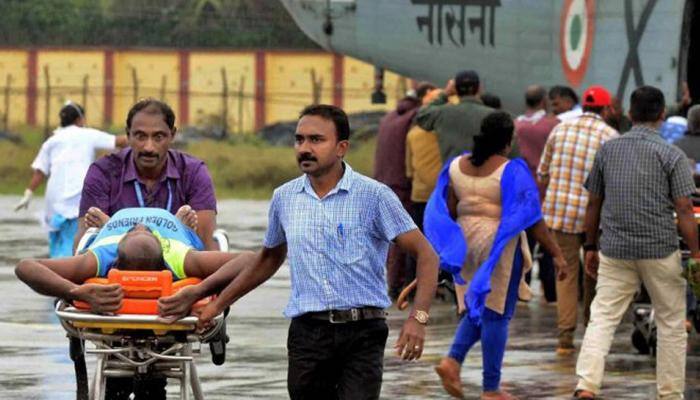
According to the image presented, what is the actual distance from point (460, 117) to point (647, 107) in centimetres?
430

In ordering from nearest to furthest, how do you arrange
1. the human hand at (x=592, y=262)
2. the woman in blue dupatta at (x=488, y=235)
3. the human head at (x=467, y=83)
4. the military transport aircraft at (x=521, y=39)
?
the woman in blue dupatta at (x=488, y=235)
the human hand at (x=592, y=262)
the human head at (x=467, y=83)
the military transport aircraft at (x=521, y=39)

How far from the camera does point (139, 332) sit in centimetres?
704

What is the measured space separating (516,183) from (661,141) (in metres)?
0.83

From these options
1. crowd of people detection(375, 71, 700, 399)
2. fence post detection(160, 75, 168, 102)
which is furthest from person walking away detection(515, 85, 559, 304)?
fence post detection(160, 75, 168, 102)

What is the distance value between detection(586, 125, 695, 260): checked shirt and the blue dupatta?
0.45 meters

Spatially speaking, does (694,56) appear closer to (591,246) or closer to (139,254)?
(591,246)

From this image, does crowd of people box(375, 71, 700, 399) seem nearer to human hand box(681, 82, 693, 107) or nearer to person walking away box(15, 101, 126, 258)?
person walking away box(15, 101, 126, 258)

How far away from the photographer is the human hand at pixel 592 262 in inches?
409

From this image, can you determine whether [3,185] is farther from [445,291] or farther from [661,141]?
[661,141]

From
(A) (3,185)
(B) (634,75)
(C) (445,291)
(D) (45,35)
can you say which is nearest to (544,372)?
(C) (445,291)

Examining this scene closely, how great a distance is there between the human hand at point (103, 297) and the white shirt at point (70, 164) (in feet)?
26.4

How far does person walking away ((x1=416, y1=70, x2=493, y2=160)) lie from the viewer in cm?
1403

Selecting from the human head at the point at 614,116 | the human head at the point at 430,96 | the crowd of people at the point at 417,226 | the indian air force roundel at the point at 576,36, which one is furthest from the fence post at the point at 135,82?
the human head at the point at 614,116

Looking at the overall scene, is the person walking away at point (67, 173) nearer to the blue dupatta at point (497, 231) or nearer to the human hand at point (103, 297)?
the blue dupatta at point (497, 231)
